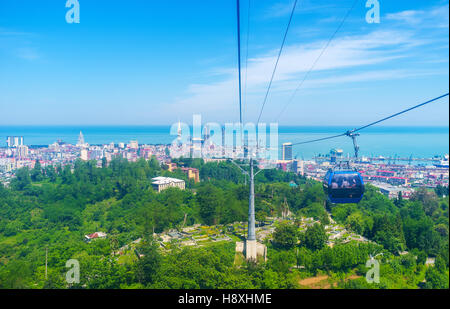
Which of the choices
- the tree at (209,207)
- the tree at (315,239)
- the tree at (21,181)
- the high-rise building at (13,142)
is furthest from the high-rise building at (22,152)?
the tree at (315,239)

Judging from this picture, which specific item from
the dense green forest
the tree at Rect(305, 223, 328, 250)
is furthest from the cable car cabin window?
the tree at Rect(305, 223, 328, 250)

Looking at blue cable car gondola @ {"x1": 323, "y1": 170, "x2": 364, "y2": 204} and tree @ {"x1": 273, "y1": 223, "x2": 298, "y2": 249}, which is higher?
blue cable car gondola @ {"x1": 323, "y1": 170, "x2": 364, "y2": 204}

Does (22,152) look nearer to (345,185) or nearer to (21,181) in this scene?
(21,181)

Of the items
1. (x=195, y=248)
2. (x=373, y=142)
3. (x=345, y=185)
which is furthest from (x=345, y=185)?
(x=373, y=142)

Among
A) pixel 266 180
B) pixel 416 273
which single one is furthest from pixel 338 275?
pixel 266 180

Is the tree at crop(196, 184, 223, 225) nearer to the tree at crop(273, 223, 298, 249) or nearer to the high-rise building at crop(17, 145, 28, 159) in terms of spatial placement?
the tree at crop(273, 223, 298, 249)
